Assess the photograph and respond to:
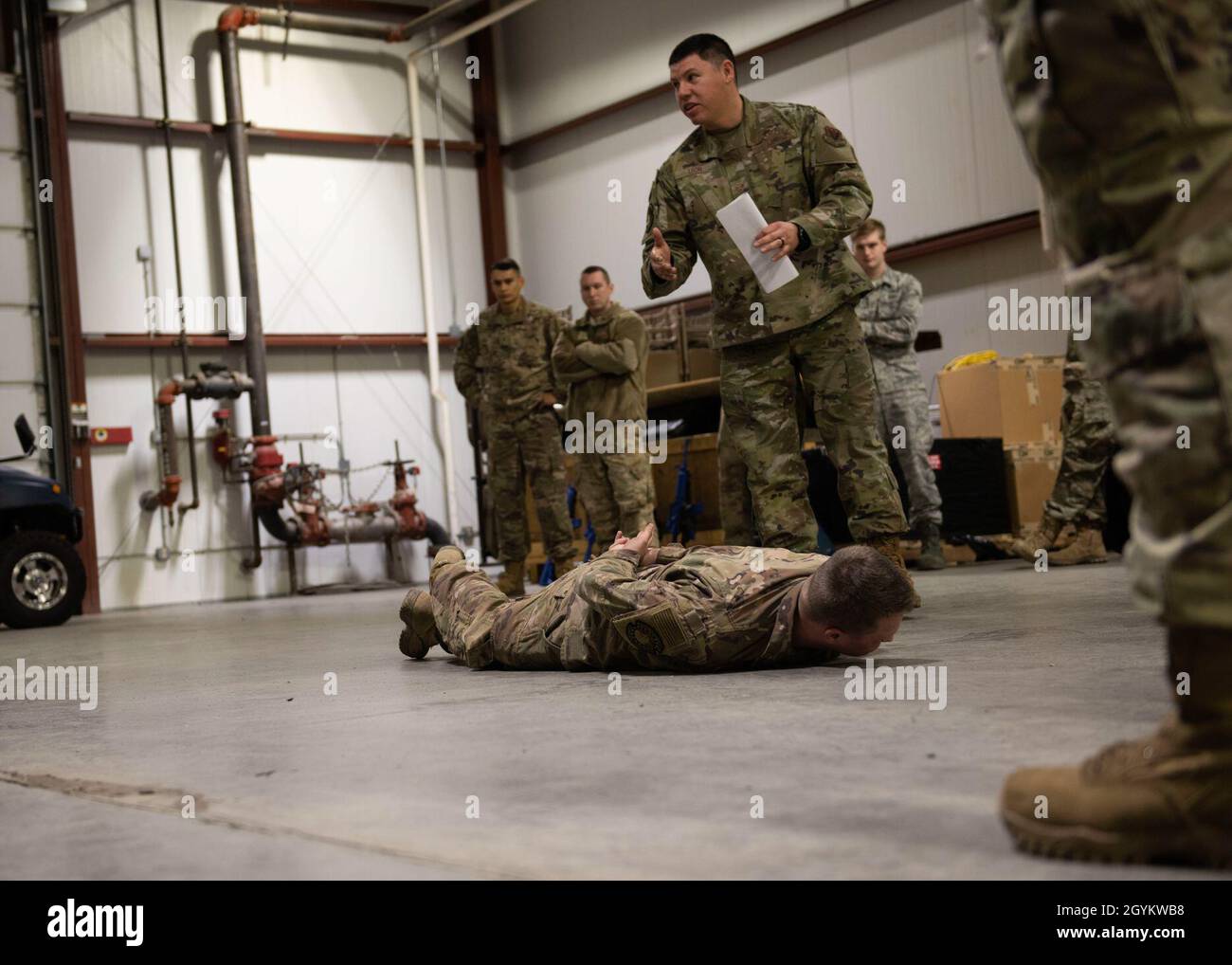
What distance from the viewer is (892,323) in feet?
26.5

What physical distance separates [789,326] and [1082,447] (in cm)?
248

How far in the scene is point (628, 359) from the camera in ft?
25.5

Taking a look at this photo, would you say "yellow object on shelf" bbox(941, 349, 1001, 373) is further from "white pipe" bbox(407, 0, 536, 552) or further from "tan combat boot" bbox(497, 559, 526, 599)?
"white pipe" bbox(407, 0, 536, 552)

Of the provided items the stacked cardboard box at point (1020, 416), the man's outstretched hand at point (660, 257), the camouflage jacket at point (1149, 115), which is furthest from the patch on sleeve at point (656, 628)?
the stacked cardboard box at point (1020, 416)

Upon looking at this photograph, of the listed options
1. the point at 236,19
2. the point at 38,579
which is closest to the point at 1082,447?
the point at 38,579

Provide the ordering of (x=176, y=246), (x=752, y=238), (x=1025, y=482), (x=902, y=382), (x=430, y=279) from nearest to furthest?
(x=752, y=238)
(x=902, y=382)
(x=1025, y=482)
(x=176, y=246)
(x=430, y=279)

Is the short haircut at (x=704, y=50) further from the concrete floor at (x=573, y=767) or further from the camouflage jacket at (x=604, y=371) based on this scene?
the camouflage jacket at (x=604, y=371)

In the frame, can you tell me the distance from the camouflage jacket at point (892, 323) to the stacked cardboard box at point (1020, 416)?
1.13m

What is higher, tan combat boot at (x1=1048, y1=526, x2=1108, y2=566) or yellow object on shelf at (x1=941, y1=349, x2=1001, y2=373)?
yellow object on shelf at (x1=941, y1=349, x2=1001, y2=373)

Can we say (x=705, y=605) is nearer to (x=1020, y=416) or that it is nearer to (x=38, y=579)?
(x=1020, y=416)

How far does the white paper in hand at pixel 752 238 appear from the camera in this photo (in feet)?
14.6

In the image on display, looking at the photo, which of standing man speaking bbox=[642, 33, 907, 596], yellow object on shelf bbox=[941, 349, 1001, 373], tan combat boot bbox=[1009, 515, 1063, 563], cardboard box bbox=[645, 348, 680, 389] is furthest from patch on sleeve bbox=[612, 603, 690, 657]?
cardboard box bbox=[645, 348, 680, 389]

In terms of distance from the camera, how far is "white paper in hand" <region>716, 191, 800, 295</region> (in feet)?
14.6
